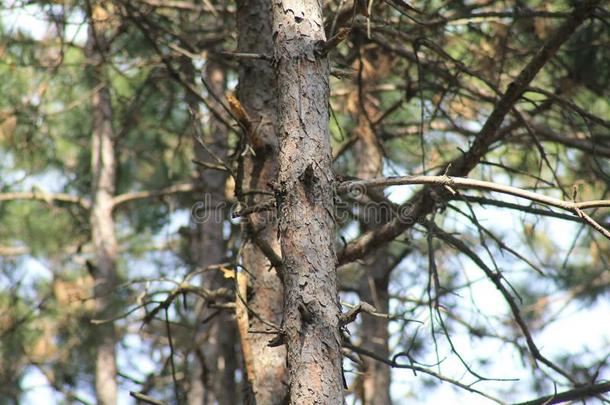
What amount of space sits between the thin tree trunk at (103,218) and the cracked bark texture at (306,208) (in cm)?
385

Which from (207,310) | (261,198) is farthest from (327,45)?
(207,310)

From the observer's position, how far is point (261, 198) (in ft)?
13.6

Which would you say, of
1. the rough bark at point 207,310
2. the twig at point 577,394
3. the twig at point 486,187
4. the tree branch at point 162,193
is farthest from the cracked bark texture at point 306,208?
the tree branch at point 162,193

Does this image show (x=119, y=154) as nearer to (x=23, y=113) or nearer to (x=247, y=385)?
(x=23, y=113)

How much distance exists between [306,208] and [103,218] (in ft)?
16.4

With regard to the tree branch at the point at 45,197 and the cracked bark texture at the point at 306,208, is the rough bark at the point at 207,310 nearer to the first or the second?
the tree branch at the point at 45,197

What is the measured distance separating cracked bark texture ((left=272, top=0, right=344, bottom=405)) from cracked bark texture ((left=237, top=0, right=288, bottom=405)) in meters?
0.66

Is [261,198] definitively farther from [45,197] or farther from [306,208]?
[45,197]

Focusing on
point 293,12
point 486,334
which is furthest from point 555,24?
point 293,12

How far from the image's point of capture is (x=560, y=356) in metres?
9.75

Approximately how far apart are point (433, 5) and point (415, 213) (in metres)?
3.34

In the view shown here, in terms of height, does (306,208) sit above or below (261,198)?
below

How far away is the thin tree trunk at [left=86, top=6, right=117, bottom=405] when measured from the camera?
6.93 m

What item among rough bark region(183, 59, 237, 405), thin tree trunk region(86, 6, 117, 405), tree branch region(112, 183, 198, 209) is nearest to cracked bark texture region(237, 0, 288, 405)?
rough bark region(183, 59, 237, 405)
